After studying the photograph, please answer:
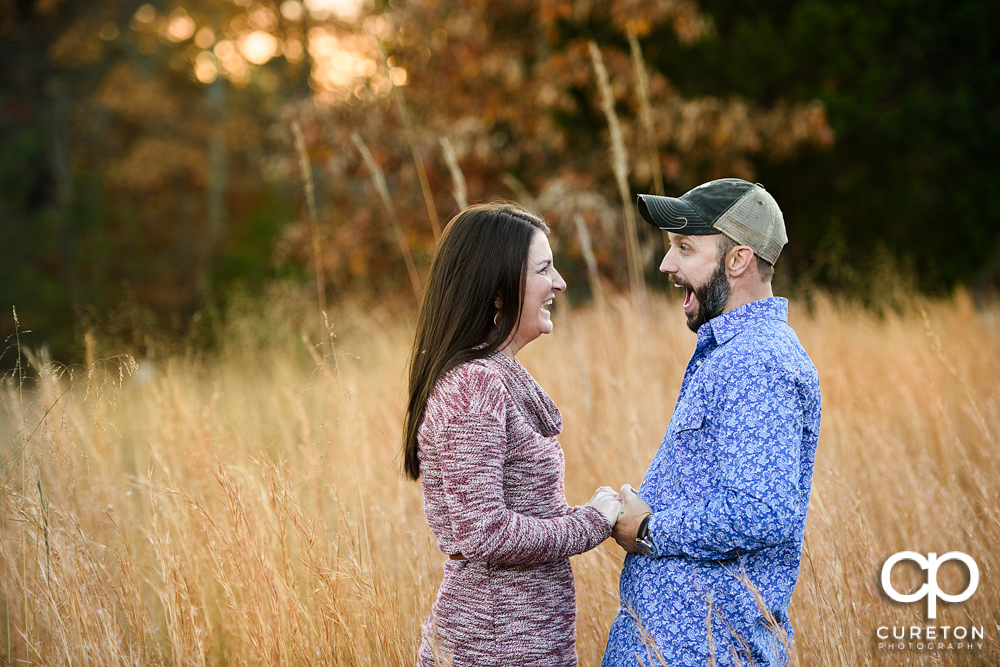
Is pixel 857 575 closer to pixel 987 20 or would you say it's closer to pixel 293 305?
pixel 293 305

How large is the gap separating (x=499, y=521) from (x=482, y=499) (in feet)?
0.18

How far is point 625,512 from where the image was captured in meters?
1.48

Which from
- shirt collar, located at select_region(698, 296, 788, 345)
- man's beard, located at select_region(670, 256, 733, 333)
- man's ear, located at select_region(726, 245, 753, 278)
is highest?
man's ear, located at select_region(726, 245, 753, 278)

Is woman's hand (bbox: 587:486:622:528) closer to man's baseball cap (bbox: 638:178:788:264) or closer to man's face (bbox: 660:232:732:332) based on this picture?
man's face (bbox: 660:232:732:332)

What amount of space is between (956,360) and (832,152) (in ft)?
16.1

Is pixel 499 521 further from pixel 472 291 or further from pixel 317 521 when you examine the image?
pixel 317 521

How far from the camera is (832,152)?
26.5ft

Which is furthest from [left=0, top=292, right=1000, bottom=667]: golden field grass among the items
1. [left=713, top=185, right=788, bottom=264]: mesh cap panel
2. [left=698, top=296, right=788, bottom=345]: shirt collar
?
[left=713, top=185, right=788, bottom=264]: mesh cap panel

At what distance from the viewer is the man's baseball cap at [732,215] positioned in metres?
1.51

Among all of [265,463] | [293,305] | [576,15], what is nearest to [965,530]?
[265,463]

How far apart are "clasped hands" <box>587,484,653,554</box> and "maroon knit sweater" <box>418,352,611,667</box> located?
0.03 meters

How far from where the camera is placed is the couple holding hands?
133cm

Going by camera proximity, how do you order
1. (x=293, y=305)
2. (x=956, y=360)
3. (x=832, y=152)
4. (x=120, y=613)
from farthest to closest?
(x=832, y=152), (x=293, y=305), (x=956, y=360), (x=120, y=613)

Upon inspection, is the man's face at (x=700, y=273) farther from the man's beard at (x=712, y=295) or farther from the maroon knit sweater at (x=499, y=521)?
the maroon knit sweater at (x=499, y=521)
